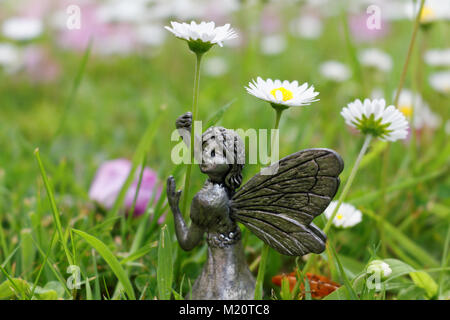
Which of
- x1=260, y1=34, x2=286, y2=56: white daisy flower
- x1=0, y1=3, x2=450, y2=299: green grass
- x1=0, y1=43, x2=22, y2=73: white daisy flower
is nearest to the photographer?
x1=0, y1=3, x2=450, y2=299: green grass

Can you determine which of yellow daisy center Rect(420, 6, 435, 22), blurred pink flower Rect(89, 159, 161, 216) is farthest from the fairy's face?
yellow daisy center Rect(420, 6, 435, 22)

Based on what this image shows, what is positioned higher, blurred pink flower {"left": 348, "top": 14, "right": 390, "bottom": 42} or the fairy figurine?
blurred pink flower {"left": 348, "top": 14, "right": 390, "bottom": 42}

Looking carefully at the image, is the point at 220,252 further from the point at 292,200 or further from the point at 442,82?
the point at 442,82

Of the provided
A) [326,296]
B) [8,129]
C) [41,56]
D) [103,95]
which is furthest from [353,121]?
[41,56]

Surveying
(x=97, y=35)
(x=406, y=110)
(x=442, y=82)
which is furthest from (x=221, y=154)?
(x=97, y=35)

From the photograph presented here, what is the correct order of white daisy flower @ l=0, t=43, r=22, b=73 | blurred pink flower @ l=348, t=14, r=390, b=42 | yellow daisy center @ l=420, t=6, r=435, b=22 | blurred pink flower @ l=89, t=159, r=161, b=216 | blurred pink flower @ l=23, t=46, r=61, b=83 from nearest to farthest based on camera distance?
blurred pink flower @ l=89, t=159, r=161, b=216 → yellow daisy center @ l=420, t=6, r=435, b=22 → white daisy flower @ l=0, t=43, r=22, b=73 → blurred pink flower @ l=23, t=46, r=61, b=83 → blurred pink flower @ l=348, t=14, r=390, b=42

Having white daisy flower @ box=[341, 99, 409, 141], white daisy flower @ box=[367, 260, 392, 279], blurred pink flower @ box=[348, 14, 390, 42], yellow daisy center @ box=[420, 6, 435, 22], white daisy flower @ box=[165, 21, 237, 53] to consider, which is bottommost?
white daisy flower @ box=[367, 260, 392, 279]

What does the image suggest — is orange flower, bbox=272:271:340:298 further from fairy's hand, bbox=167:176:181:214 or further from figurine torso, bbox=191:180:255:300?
fairy's hand, bbox=167:176:181:214
